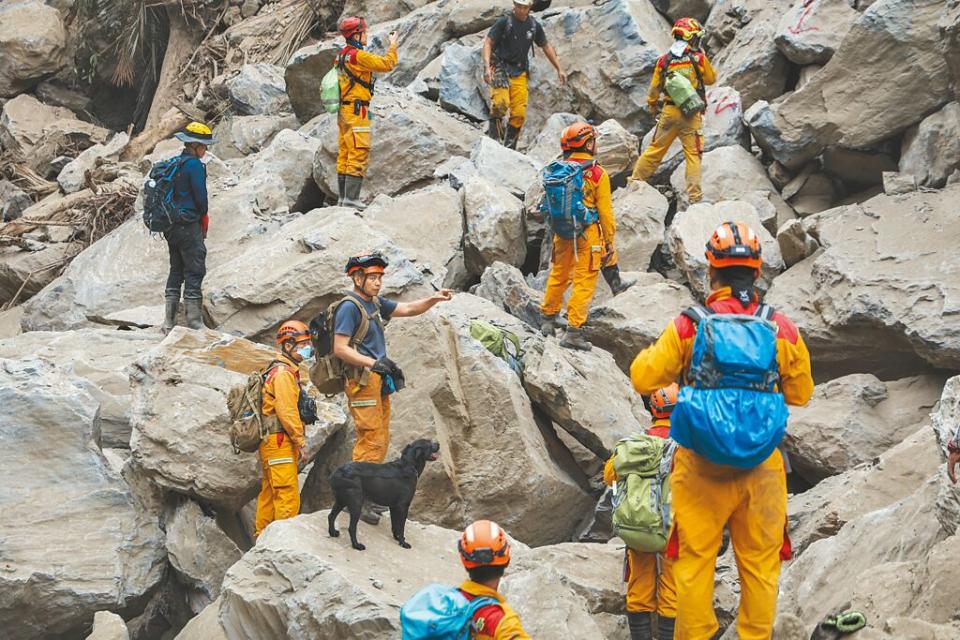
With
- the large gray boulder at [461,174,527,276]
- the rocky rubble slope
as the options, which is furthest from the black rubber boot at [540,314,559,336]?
the large gray boulder at [461,174,527,276]

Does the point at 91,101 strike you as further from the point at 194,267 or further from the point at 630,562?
the point at 630,562

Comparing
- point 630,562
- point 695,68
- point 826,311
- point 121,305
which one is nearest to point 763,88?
point 695,68

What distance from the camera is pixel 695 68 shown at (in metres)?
13.8

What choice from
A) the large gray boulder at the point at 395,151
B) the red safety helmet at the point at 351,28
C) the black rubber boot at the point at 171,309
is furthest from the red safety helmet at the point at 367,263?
the large gray boulder at the point at 395,151

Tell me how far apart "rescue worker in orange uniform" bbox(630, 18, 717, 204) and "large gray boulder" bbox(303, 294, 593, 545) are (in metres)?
4.66

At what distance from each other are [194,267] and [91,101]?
44.4 ft

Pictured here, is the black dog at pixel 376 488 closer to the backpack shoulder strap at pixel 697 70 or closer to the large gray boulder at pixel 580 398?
the large gray boulder at pixel 580 398

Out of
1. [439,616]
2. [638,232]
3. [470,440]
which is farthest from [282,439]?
[638,232]

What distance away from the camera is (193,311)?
12.1 meters

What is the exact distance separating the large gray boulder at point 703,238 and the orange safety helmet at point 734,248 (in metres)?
6.36

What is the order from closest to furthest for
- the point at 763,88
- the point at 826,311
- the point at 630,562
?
the point at 630,562, the point at 826,311, the point at 763,88

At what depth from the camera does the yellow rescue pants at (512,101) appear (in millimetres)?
15938

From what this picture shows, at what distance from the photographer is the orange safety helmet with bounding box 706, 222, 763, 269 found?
582 centimetres

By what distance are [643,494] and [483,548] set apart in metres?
2.16
